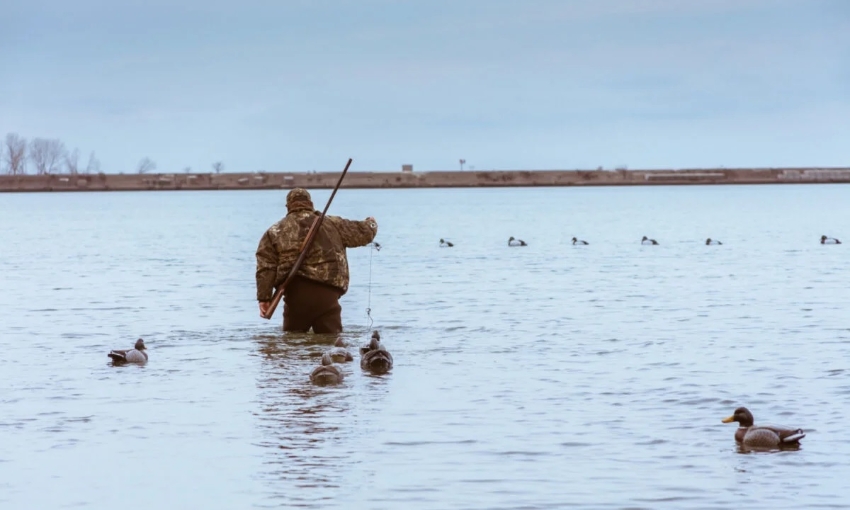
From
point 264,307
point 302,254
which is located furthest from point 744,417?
point 264,307

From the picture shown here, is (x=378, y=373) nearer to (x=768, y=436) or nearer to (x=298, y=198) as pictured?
(x=298, y=198)

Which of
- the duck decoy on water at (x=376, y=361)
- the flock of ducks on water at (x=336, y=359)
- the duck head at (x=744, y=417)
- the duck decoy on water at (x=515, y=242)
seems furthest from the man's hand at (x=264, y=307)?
the duck decoy on water at (x=515, y=242)

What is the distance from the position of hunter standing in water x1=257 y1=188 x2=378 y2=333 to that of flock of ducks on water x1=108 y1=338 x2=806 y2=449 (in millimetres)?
1034

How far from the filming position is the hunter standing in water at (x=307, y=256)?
19172 mm

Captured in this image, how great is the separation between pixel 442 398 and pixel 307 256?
14.8 feet

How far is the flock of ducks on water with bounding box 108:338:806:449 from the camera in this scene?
12.5 m

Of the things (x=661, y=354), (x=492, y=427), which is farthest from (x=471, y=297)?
(x=492, y=427)

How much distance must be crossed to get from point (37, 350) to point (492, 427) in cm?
916

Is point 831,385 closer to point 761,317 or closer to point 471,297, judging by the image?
point 761,317

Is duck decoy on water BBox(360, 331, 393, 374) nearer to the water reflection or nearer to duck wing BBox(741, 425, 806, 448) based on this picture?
the water reflection

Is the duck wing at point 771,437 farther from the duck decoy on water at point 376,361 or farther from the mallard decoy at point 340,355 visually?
the mallard decoy at point 340,355

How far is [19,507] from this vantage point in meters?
10.8

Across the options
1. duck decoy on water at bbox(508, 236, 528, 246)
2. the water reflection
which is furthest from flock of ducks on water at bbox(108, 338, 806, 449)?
duck decoy on water at bbox(508, 236, 528, 246)

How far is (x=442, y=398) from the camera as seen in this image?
50.4ft
